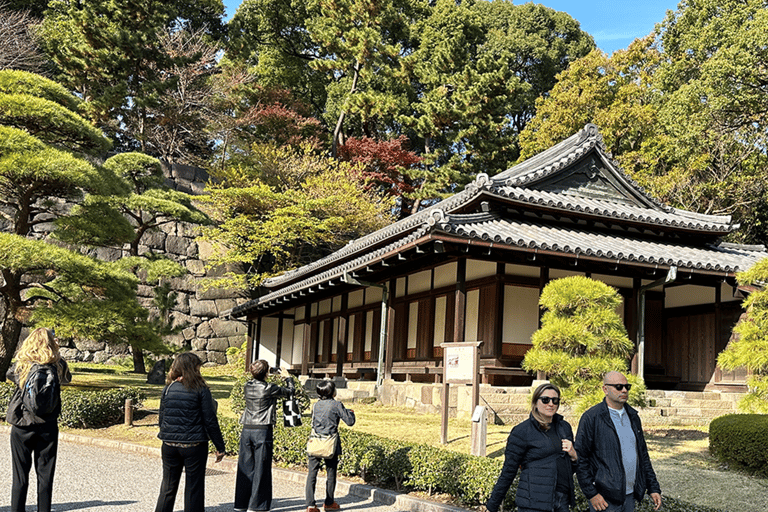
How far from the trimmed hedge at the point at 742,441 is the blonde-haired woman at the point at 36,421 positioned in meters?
8.35

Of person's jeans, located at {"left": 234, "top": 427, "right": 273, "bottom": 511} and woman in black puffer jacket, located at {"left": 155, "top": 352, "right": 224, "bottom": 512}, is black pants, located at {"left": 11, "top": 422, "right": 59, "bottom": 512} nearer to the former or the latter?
woman in black puffer jacket, located at {"left": 155, "top": 352, "right": 224, "bottom": 512}

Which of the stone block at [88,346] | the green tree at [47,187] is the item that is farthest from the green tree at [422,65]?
the green tree at [47,187]

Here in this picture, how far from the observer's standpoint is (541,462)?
4406mm

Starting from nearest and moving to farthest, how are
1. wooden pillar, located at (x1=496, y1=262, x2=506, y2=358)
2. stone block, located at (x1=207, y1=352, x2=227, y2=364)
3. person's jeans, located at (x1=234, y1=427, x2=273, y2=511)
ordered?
person's jeans, located at (x1=234, y1=427, x2=273, y2=511), wooden pillar, located at (x1=496, y1=262, x2=506, y2=358), stone block, located at (x1=207, y1=352, x2=227, y2=364)

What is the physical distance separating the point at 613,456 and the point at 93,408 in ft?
34.4

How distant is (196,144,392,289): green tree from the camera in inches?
1115

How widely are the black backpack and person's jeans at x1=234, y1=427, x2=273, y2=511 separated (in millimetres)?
1804

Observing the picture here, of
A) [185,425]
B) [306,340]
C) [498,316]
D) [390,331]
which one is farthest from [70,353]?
[185,425]

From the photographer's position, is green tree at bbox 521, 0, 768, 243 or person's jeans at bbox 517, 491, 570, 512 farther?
green tree at bbox 521, 0, 768, 243

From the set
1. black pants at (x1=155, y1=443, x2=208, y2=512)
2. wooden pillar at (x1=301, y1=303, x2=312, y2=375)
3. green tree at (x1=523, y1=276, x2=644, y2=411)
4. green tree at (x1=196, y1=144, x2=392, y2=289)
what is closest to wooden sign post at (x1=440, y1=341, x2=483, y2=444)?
green tree at (x1=523, y1=276, x2=644, y2=411)

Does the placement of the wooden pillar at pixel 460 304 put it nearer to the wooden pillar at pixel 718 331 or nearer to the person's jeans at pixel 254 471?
the wooden pillar at pixel 718 331

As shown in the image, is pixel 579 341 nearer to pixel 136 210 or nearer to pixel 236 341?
pixel 136 210

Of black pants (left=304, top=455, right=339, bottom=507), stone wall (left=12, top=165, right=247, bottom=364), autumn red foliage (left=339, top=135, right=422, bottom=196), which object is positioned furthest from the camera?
autumn red foliage (left=339, top=135, right=422, bottom=196)

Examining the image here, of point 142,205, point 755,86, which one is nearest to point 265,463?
point 142,205
